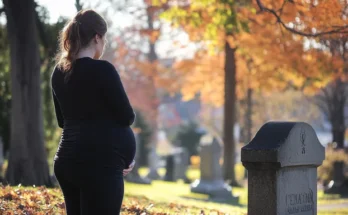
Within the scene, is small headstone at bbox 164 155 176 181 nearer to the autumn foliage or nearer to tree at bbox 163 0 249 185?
tree at bbox 163 0 249 185

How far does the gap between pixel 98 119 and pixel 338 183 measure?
16.7 m

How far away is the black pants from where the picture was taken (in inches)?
153

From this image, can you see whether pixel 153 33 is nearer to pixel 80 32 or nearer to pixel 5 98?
pixel 5 98

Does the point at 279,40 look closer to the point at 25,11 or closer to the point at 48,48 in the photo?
the point at 48,48

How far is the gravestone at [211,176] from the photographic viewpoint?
770 inches

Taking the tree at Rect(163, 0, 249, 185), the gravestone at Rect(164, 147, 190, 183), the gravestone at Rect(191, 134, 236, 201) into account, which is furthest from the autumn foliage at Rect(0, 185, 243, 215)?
the gravestone at Rect(164, 147, 190, 183)

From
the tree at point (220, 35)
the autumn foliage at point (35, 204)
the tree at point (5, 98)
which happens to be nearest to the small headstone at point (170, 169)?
the tree at point (220, 35)

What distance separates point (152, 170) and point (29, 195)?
66.9ft

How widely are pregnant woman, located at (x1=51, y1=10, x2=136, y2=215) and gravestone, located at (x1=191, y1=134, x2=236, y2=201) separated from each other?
15.5 m

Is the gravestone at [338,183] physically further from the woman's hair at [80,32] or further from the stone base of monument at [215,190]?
the woman's hair at [80,32]

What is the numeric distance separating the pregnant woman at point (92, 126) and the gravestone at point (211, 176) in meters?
15.5

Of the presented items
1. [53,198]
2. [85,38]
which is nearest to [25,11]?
[53,198]

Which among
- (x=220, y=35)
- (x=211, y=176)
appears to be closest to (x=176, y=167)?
(x=211, y=176)

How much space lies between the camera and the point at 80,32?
13.2 ft
